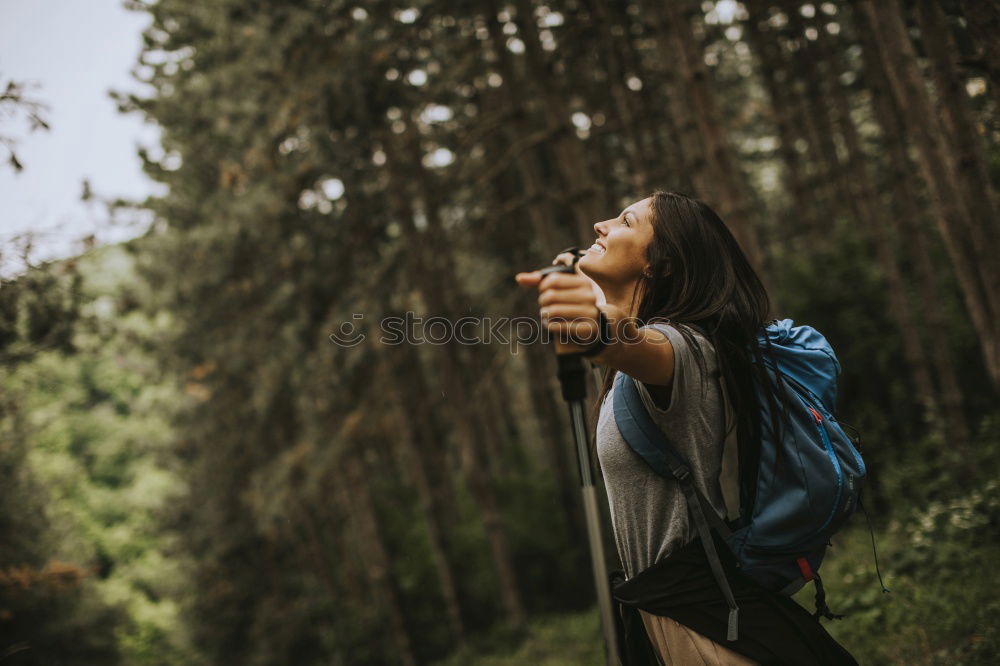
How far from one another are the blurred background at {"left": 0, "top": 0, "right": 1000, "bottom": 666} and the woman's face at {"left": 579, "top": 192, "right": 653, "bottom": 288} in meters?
2.82

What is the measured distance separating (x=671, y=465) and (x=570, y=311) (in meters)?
0.67

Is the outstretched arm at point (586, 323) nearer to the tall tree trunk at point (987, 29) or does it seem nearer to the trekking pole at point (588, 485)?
the trekking pole at point (588, 485)

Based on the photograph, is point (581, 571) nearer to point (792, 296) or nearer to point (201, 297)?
point (792, 296)

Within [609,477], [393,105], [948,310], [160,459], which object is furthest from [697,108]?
[160,459]

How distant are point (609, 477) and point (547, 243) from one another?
331 inches

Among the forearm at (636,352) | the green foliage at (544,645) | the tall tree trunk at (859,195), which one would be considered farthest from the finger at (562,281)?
the green foliage at (544,645)

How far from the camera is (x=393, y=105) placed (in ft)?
36.0

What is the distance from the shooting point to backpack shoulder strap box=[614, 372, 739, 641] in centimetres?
190

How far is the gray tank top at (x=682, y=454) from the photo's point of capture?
72.1 inches

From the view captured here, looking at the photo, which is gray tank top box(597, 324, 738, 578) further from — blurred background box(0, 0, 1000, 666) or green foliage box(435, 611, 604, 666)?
green foliage box(435, 611, 604, 666)

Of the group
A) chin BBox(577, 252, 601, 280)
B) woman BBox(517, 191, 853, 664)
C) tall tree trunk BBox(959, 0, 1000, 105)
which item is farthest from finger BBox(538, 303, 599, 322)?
tall tree trunk BBox(959, 0, 1000, 105)

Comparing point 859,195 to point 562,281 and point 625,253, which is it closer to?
point 625,253

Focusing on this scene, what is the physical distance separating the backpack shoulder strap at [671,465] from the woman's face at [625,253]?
34 centimetres

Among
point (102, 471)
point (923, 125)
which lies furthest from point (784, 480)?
point (102, 471)
